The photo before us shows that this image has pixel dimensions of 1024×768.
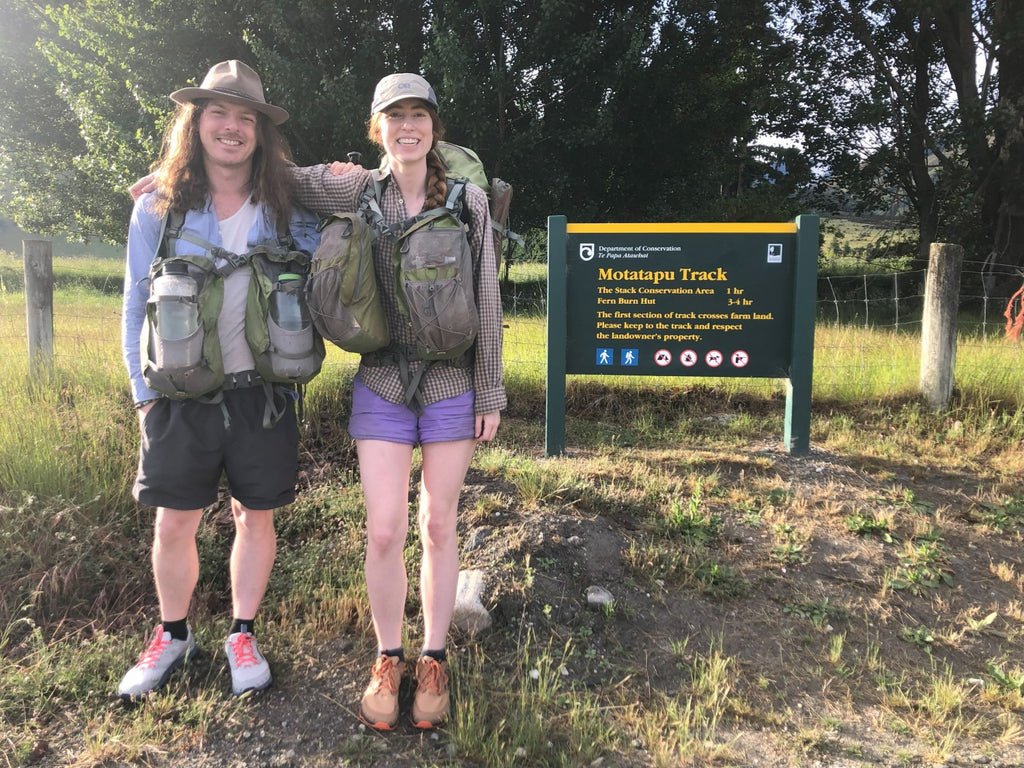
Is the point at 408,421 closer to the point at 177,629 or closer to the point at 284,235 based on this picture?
A: the point at 284,235

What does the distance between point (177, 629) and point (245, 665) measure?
30 centimetres

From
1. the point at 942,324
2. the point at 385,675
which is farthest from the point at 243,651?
the point at 942,324

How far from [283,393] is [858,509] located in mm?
3397

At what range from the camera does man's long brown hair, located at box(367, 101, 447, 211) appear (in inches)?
94.9

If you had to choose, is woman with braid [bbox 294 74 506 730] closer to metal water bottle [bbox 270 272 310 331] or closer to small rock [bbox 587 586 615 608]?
metal water bottle [bbox 270 272 310 331]

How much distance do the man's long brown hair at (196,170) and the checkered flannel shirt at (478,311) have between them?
0.15m

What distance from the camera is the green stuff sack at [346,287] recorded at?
228 cm

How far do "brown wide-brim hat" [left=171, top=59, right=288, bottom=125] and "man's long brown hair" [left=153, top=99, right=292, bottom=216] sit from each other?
0.05 meters

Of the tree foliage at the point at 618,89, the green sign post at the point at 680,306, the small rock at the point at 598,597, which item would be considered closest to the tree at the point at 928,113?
the tree foliage at the point at 618,89

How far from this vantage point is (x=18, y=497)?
3.69 metres

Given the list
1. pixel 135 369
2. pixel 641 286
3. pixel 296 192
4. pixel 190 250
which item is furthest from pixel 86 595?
pixel 641 286

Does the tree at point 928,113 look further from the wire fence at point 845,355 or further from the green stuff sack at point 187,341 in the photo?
the green stuff sack at point 187,341

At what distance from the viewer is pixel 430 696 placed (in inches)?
96.4

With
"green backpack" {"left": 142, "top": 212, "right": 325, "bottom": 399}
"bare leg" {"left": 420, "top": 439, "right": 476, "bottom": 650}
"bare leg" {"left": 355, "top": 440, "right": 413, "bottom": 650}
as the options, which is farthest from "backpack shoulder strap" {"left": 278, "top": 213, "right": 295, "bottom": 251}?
"bare leg" {"left": 420, "top": 439, "right": 476, "bottom": 650}
